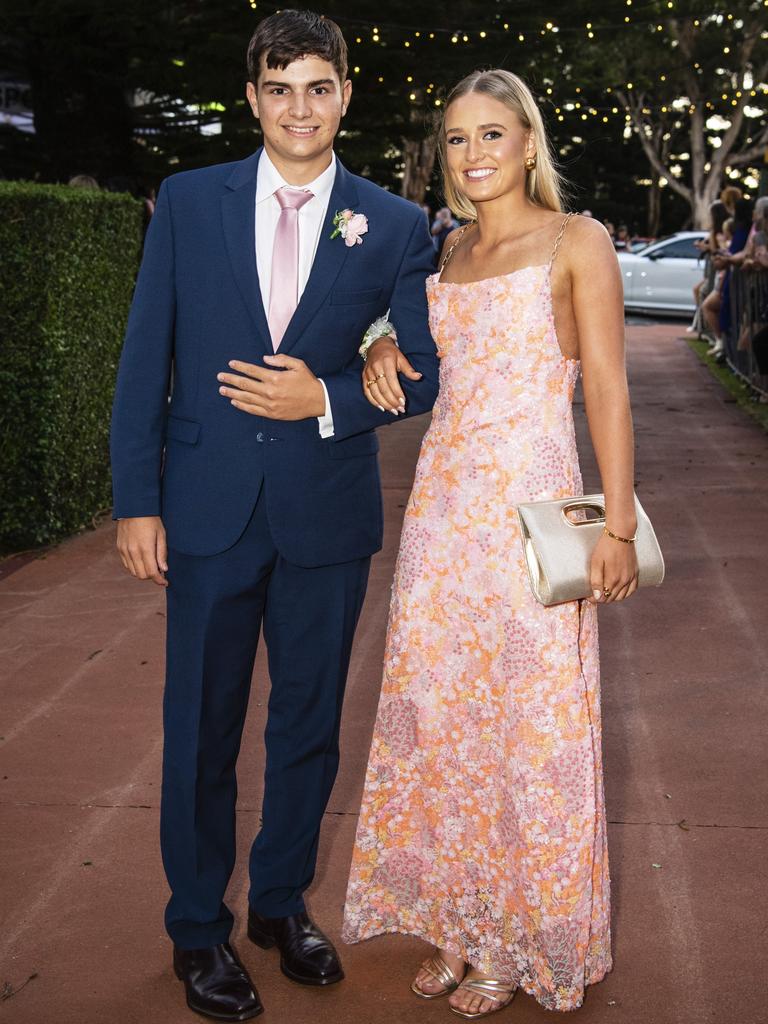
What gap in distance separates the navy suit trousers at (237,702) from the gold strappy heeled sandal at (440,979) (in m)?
0.41

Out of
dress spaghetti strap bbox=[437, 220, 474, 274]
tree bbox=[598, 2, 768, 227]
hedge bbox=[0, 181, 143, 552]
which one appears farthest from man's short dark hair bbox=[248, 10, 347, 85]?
tree bbox=[598, 2, 768, 227]

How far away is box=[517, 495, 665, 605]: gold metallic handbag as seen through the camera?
294cm

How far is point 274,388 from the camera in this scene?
3.01 metres

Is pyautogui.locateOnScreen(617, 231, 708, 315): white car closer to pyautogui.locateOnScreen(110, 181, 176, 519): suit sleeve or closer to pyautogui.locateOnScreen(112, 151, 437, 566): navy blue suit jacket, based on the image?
pyautogui.locateOnScreen(112, 151, 437, 566): navy blue suit jacket

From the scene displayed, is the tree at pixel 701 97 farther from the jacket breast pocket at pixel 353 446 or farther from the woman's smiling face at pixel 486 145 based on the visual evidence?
the jacket breast pocket at pixel 353 446

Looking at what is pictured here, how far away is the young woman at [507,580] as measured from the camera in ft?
10.0

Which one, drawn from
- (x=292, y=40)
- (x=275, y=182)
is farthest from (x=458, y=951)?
(x=292, y=40)

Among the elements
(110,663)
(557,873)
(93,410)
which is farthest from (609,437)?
(93,410)

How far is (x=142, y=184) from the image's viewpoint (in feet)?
57.5

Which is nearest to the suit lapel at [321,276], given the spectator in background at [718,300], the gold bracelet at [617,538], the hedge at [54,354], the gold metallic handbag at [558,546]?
the gold metallic handbag at [558,546]

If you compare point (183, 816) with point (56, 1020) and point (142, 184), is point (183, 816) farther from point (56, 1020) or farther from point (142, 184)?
point (142, 184)

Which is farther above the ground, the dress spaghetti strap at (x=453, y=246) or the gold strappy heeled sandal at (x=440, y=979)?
the dress spaghetti strap at (x=453, y=246)

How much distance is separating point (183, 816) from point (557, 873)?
2.90ft

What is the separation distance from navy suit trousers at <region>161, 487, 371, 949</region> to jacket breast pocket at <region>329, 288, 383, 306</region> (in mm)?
508
